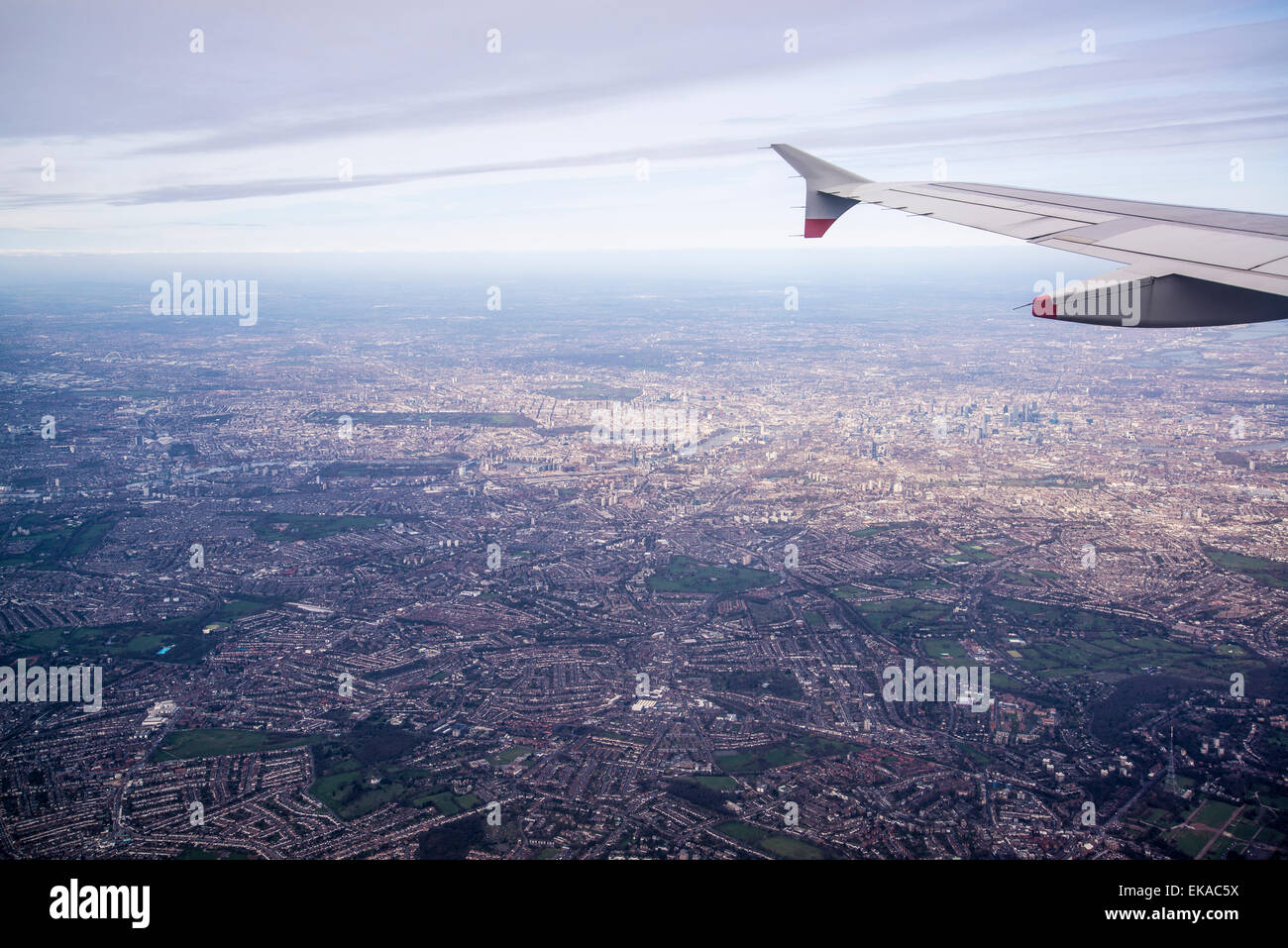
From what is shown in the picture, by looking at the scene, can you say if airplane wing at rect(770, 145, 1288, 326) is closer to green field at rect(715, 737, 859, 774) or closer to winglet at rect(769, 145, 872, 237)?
winglet at rect(769, 145, 872, 237)

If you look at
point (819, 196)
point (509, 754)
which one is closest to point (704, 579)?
point (509, 754)

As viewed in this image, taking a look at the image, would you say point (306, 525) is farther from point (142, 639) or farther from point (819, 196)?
point (819, 196)

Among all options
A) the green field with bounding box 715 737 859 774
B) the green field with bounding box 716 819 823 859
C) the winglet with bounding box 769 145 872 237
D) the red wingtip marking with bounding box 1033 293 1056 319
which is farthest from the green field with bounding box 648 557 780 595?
the red wingtip marking with bounding box 1033 293 1056 319

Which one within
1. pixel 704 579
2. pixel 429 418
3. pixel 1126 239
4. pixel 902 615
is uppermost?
pixel 1126 239

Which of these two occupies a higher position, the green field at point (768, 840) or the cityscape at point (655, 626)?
the cityscape at point (655, 626)

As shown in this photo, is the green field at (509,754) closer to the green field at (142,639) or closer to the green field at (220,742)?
the green field at (220,742)

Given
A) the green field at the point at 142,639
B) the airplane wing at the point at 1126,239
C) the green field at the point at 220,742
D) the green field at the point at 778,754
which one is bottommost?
the green field at the point at 220,742

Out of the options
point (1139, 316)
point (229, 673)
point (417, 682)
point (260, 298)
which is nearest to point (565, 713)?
point (417, 682)

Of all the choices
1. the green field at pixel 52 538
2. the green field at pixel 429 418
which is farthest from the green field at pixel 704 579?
the green field at pixel 429 418
